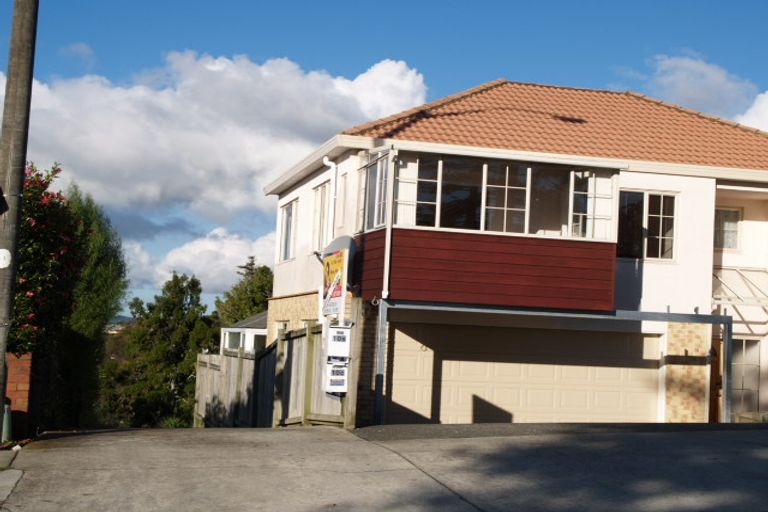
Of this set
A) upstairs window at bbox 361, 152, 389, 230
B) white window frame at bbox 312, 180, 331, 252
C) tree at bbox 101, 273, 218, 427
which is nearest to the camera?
upstairs window at bbox 361, 152, 389, 230

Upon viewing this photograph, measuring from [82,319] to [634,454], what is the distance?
2615cm

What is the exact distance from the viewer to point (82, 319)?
34.2 metres

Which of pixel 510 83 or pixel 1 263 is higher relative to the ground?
pixel 510 83

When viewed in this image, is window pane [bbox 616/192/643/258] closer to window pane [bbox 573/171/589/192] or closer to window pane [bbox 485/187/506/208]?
window pane [bbox 573/171/589/192]

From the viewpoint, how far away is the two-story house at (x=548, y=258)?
59.8 ft

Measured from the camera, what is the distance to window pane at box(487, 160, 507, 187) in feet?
60.5

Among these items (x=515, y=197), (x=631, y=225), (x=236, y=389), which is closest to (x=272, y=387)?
(x=236, y=389)

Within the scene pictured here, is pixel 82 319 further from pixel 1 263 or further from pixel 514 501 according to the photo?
pixel 514 501

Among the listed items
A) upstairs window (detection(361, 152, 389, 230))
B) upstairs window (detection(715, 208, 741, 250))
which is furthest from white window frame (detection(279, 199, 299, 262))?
upstairs window (detection(715, 208, 741, 250))

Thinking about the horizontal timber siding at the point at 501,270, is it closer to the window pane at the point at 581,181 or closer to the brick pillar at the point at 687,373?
the window pane at the point at 581,181

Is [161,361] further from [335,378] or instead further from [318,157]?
[335,378]

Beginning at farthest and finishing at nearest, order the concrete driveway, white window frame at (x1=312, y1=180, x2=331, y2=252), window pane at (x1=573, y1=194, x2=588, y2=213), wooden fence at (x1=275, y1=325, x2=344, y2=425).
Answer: white window frame at (x1=312, y1=180, x2=331, y2=252) → window pane at (x1=573, y1=194, x2=588, y2=213) → wooden fence at (x1=275, y1=325, x2=344, y2=425) → the concrete driveway

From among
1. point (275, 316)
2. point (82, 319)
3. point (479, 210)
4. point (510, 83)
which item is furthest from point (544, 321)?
point (82, 319)

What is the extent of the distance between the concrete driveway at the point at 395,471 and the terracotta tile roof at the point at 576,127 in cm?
838
